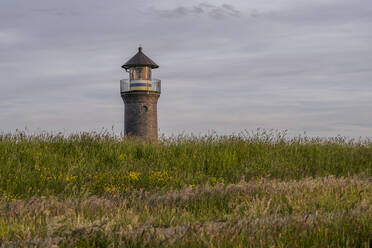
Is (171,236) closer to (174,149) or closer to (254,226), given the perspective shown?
(254,226)

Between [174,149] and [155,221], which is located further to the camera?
[174,149]

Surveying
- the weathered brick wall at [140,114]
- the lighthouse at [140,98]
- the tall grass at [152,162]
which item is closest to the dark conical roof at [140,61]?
the lighthouse at [140,98]

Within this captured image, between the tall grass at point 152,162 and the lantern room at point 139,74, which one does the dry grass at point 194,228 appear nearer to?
the tall grass at point 152,162

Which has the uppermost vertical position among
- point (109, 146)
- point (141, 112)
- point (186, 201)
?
point (141, 112)

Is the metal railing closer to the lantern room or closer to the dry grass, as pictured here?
the lantern room

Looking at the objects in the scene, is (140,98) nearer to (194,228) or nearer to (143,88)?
(143,88)

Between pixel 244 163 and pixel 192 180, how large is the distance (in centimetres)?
248

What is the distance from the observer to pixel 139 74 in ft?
101

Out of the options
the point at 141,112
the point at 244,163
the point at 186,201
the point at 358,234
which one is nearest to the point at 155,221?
the point at 186,201

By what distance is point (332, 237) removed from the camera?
385cm

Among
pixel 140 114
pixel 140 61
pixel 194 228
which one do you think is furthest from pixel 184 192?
pixel 140 61

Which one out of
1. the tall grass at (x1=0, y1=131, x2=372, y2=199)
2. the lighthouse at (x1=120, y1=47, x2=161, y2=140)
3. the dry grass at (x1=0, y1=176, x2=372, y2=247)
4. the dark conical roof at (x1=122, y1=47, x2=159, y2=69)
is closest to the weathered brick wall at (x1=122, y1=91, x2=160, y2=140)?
the lighthouse at (x1=120, y1=47, x2=161, y2=140)

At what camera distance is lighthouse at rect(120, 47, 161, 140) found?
98.2ft

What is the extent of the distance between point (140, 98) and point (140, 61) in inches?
109
